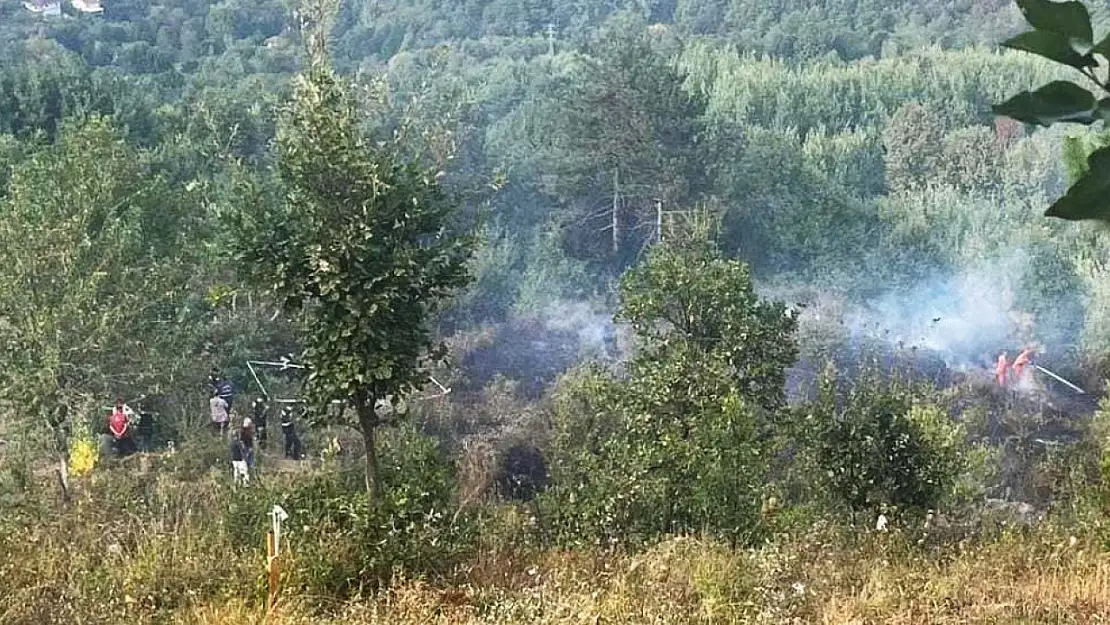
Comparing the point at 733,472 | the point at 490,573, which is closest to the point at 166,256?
the point at 733,472

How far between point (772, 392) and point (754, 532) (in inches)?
104

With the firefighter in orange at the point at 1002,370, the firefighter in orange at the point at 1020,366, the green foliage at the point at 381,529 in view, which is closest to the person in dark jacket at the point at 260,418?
the green foliage at the point at 381,529

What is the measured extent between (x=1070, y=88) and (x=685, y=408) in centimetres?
736

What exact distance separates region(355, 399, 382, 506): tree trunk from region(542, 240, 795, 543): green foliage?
1317mm

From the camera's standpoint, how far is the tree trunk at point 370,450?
494 cm

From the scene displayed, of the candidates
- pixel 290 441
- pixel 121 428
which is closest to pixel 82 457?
pixel 121 428

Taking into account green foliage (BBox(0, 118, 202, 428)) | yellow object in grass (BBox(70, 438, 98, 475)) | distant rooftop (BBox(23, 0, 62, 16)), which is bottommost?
distant rooftop (BBox(23, 0, 62, 16))

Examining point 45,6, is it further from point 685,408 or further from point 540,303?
point 685,408

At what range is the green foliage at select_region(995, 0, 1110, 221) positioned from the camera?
54 centimetres

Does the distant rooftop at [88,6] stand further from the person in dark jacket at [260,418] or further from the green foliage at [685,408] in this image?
the green foliage at [685,408]

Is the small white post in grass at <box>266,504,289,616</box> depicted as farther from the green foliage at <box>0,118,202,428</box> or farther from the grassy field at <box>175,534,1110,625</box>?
the green foliage at <box>0,118,202,428</box>

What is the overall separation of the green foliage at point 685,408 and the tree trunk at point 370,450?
1317 mm

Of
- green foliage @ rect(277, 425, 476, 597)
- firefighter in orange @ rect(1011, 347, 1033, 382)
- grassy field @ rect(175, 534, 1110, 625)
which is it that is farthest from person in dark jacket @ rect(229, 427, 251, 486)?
firefighter in orange @ rect(1011, 347, 1033, 382)

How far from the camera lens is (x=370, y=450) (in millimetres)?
4945
